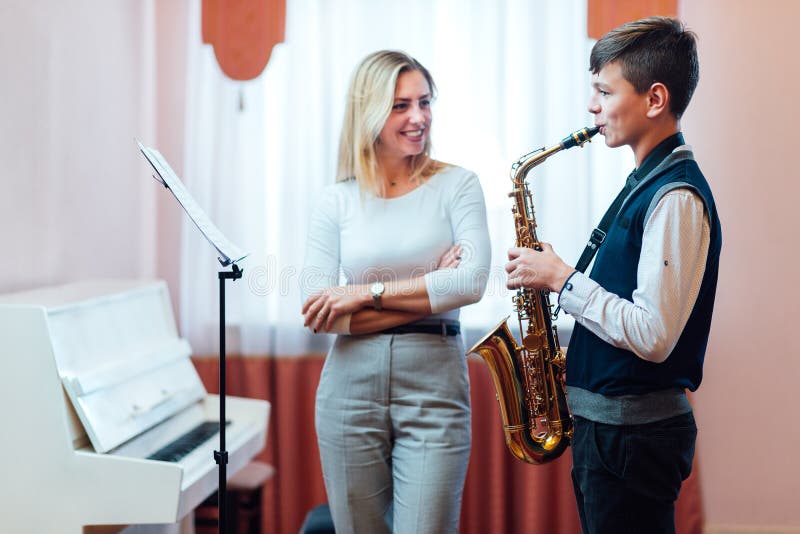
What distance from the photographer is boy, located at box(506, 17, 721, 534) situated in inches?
58.9

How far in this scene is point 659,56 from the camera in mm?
1550

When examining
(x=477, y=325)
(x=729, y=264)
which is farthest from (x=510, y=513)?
(x=729, y=264)

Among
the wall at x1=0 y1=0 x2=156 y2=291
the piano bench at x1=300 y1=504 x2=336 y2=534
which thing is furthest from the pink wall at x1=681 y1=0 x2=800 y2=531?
the wall at x1=0 y1=0 x2=156 y2=291

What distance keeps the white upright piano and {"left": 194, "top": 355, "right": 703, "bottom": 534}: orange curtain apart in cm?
85

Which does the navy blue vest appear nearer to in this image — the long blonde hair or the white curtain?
the long blonde hair

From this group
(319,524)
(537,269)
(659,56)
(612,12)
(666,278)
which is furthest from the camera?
(612,12)

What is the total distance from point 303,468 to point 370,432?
152cm

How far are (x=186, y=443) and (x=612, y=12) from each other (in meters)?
2.34

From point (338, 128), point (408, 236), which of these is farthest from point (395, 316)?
point (338, 128)

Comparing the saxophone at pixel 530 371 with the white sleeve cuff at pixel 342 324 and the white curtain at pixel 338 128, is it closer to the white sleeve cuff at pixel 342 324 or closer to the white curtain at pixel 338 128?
the white sleeve cuff at pixel 342 324

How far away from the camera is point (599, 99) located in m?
1.63

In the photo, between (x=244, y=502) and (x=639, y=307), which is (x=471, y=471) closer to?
(x=244, y=502)

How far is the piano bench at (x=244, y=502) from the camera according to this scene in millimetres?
3096

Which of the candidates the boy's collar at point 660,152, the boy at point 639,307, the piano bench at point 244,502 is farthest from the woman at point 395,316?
the piano bench at point 244,502
